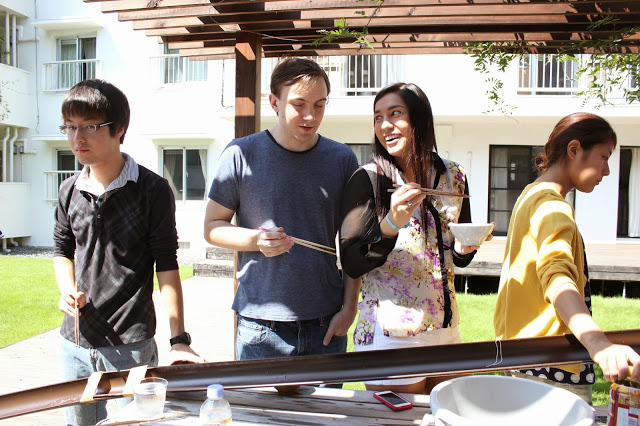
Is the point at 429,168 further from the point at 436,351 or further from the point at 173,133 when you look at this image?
the point at 173,133

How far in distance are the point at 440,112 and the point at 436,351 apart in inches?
416

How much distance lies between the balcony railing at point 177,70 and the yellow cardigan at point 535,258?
12209mm

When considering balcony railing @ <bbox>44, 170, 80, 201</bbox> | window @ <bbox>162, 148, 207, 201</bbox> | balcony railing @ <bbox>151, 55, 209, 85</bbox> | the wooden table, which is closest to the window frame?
window @ <bbox>162, 148, 207, 201</bbox>

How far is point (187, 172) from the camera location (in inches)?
519

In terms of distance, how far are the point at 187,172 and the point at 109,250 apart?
11.6 metres

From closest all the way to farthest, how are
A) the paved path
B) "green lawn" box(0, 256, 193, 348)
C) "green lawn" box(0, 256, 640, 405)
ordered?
the paved path
"green lawn" box(0, 256, 640, 405)
"green lawn" box(0, 256, 193, 348)

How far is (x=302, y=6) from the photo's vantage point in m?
3.13

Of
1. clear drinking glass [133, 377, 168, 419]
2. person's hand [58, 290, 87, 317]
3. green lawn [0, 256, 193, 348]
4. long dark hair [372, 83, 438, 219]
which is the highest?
long dark hair [372, 83, 438, 219]

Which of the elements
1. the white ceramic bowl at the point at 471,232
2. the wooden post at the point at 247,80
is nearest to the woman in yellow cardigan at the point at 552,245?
the white ceramic bowl at the point at 471,232

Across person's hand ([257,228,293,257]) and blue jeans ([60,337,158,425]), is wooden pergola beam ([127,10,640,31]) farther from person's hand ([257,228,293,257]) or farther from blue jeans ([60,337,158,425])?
blue jeans ([60,337,158,425])

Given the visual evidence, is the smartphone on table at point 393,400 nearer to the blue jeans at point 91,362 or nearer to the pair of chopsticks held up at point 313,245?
the pair of chopsticks held up at point 313,245

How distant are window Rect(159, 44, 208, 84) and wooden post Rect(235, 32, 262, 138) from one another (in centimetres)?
970

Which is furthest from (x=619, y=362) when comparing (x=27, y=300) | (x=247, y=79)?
(x=27, y=300)

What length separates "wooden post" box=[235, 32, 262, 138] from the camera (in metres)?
3.71
